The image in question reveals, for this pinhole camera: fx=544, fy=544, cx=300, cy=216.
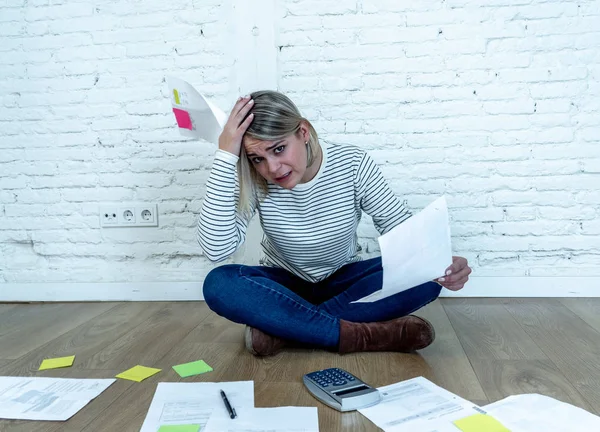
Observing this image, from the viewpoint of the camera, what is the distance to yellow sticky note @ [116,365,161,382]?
55.4 inches

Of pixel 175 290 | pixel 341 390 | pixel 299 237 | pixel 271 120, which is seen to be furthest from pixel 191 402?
pixel 175 290

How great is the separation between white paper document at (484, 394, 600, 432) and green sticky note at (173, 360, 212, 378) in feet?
2.37

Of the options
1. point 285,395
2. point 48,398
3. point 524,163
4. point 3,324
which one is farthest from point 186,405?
point 524,163

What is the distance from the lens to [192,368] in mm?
1474

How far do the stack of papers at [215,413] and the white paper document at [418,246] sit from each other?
38 centimetres

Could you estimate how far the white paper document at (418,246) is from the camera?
4.25 feet

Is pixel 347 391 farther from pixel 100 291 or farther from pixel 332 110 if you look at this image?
pixel 100 291

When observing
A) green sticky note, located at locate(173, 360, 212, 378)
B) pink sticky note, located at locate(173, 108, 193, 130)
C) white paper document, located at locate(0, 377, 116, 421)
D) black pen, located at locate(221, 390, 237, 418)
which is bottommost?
green sticky note, located at locate(173, 360, 212, 378)

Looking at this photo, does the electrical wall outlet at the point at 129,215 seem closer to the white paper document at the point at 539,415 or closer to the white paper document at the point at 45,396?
the white paper document at the point at 45,396

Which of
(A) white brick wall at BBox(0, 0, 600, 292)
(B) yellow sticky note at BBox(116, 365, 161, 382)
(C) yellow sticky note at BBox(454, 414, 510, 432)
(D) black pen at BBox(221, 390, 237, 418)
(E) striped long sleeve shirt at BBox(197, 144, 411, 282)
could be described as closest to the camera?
(C) yellow sticky note at BBox(454, 414, 510, 432)

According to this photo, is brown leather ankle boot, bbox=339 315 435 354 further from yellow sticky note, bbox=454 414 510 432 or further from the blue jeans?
yellow sticky note, bbox=454 414 510 432

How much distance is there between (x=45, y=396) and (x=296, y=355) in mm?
655

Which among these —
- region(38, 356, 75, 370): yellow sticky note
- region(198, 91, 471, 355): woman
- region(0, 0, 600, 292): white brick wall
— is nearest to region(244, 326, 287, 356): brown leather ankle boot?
region(198, 91, 471, 355): woman

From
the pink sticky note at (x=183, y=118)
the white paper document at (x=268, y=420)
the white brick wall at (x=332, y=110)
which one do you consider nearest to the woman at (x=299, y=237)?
the pink sticky note at (x=183, y=118)
